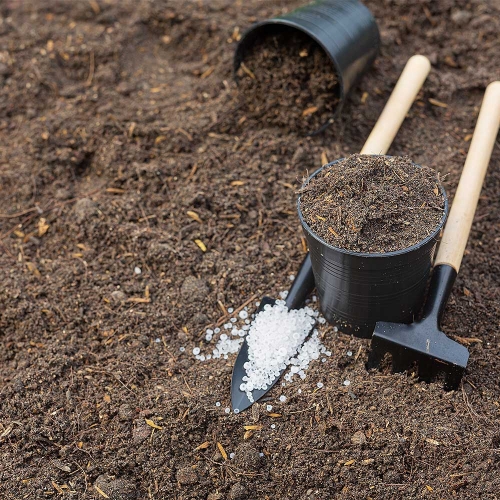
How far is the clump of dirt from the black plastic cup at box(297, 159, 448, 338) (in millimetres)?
1108

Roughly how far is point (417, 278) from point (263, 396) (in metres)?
0.74

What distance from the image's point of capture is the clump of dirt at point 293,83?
300cm

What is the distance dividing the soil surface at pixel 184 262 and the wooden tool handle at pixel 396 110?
317 mm

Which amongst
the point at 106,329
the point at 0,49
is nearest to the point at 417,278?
the point at 106,329

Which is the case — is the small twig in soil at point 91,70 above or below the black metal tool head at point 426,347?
above

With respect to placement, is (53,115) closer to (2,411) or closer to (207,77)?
(207,77)

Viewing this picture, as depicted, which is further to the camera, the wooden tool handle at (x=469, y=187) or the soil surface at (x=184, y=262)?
the wooden tool handle at (x=469, y=187)

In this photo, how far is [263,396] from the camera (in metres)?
2.22

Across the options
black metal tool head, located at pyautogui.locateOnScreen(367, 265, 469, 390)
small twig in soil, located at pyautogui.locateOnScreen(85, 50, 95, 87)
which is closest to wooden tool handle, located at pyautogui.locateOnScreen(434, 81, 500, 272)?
black metal tool head, located at pyautogui.locateOnScreen(367, 265, 469, 390)

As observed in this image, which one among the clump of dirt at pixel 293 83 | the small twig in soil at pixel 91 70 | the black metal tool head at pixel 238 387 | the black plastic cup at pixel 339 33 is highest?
the black plastic cup at pixel 339 33

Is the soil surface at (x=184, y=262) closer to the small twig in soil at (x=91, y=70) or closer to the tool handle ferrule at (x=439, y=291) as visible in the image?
the small twig in soil at (x=91, y=70)

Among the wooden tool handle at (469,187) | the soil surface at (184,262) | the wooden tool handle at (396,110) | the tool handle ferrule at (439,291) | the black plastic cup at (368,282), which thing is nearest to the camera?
the black plastic cup at (368,282)

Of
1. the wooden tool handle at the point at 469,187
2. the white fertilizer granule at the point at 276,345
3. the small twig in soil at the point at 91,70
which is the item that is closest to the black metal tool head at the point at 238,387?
the white fertilizer granule at the point at 276,345

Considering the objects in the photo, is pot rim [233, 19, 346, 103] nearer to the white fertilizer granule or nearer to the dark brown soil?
the dark brown soil
